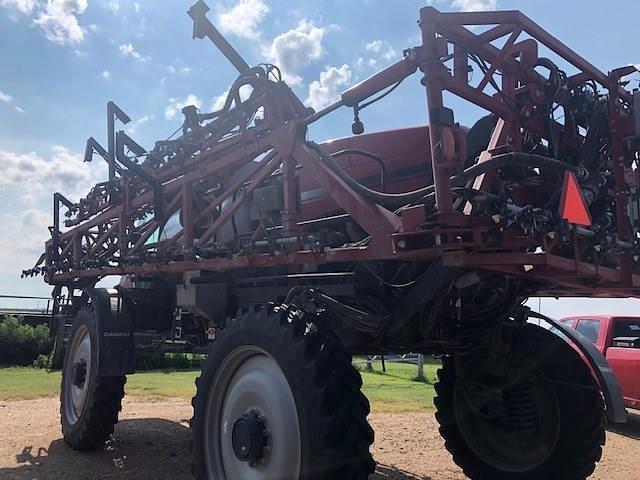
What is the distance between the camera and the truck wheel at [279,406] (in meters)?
3.52

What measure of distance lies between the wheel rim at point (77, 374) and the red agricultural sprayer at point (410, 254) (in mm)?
408

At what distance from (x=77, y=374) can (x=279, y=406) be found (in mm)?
3741

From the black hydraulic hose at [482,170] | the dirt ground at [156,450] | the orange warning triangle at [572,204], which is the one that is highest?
the black hydraulic hose at [482,170]

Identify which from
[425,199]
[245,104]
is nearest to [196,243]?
[245,104]

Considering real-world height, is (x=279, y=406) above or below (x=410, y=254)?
below

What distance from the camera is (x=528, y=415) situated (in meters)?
5.00

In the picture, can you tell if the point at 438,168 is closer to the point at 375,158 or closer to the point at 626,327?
the point at 375,158

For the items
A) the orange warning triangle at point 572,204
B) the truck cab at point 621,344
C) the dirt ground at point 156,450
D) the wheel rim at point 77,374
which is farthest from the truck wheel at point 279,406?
the truck cab at point 621,344

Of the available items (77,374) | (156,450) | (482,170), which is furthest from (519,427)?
(77,374)

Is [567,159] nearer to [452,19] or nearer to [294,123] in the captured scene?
[452,19]

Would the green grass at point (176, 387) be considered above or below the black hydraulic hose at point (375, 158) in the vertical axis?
below

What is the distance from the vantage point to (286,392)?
3875 millimetres

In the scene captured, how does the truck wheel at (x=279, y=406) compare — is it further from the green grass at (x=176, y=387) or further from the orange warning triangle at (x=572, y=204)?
the green grass at (x=176, y=387)

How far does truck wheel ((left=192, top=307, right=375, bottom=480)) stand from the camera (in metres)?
3.52
